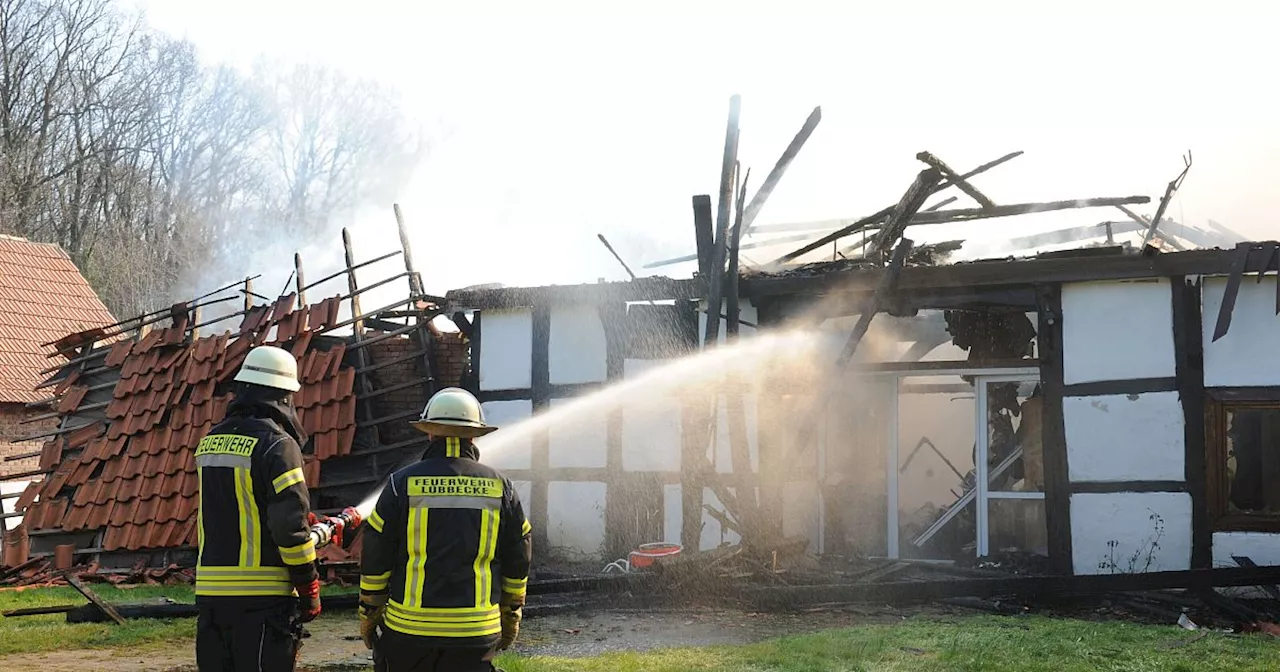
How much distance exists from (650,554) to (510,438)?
263 cm

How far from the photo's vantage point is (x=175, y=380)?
14625 mm

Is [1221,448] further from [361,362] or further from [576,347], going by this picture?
[361,362]

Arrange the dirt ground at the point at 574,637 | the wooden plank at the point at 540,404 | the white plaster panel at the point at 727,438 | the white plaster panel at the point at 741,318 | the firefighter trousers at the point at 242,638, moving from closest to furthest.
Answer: the firefighter trousers at the point at 242,638
the dirt ground at the point at 574,637
the white plaster panel at the point at 727,438
the white plaster panel at the point at 741,318
the wooden plank at the point at 540,404

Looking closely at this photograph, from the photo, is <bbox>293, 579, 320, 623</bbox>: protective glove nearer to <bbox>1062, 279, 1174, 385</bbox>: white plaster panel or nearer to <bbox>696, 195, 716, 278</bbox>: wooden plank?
<bbox>696, 195, 716, 278</bbox>: wooden plank

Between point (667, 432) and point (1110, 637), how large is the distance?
5.67m

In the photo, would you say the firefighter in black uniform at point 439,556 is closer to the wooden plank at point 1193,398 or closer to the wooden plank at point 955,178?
the wooden plank at point 955,178

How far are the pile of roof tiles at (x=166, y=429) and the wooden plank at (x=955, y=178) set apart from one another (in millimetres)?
6966

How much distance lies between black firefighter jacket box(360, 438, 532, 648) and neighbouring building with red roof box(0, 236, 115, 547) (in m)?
16.1

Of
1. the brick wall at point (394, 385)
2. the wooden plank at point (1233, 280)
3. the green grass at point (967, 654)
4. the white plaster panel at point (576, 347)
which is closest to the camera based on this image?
the green grass at point (967, 654)

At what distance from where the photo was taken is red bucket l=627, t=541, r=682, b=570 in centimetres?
1088

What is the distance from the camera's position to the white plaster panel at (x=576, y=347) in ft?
43.4

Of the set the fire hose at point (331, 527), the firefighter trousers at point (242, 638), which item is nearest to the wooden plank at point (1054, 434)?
the fire hose at point (331, 527)

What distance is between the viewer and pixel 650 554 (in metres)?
11.3

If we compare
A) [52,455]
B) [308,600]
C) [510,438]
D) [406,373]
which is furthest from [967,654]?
[52,455]
